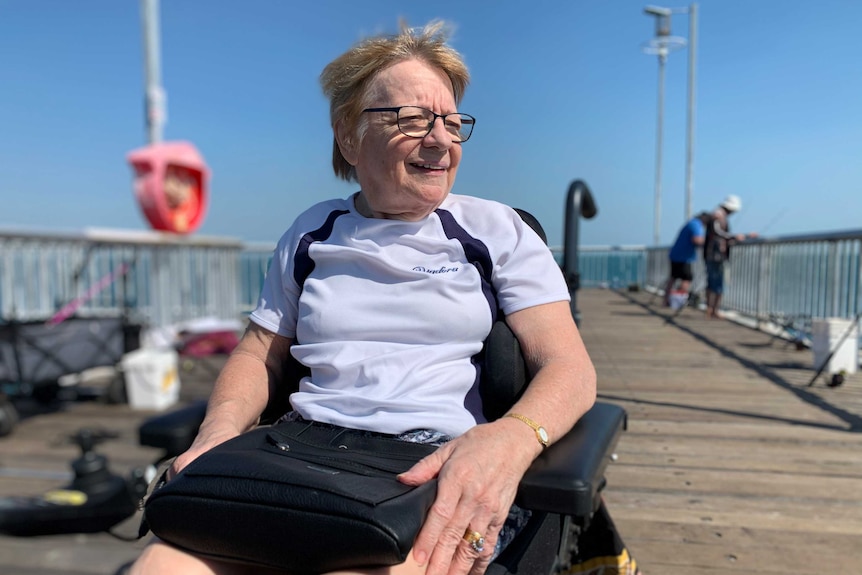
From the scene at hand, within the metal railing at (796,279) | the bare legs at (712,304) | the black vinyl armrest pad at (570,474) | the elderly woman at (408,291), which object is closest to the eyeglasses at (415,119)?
the elderly woman at (408,291)

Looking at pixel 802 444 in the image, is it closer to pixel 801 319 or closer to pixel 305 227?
pixel 305 227

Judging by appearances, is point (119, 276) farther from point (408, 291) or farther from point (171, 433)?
point (408, 291)

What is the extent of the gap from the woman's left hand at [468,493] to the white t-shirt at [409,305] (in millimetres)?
174

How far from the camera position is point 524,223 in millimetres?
1340

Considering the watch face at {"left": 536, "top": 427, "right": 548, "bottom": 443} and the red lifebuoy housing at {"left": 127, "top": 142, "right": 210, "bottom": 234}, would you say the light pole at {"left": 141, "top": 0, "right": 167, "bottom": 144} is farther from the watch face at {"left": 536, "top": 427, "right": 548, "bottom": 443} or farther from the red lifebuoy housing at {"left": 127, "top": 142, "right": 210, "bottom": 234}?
the watch face at {"left": 536, "top": 427, "right": 548, "bottom": 443}

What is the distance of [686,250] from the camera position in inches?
352

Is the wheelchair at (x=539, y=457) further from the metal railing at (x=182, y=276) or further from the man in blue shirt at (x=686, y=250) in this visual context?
the man in blue shirt at (x=686, y=250)

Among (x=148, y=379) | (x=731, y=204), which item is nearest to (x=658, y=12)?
(x=731, y=204)

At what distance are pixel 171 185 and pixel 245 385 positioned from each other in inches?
392

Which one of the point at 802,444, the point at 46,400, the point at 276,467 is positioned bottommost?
the point at 46,400

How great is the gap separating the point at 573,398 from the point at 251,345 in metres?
0.74

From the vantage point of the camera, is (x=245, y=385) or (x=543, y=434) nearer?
(x=543, y=434)

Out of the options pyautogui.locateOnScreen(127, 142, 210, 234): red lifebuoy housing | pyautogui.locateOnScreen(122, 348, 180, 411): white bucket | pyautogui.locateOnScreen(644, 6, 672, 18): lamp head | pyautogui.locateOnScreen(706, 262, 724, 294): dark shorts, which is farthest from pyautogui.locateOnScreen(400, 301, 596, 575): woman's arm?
pyautogui.locateOnScreen(644, 6, 672, 18): lamp head

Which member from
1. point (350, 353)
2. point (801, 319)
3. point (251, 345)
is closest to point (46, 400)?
point (251, 345)
